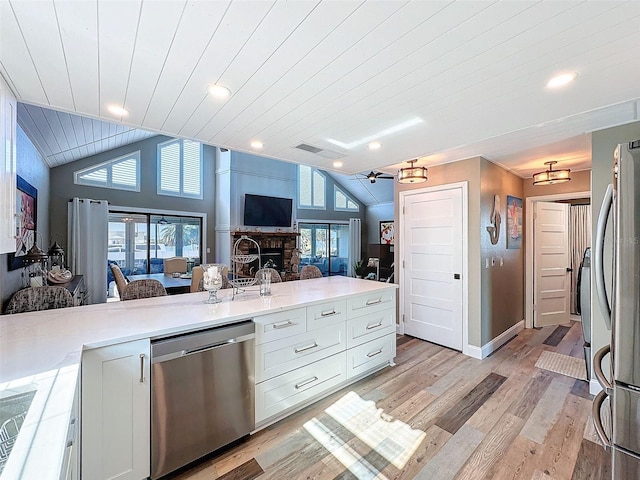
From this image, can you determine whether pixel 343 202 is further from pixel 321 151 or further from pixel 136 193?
pixel 321 151

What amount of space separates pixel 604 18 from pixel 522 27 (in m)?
0.32

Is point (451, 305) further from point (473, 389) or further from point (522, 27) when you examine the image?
point (522, 27)

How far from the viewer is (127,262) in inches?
254

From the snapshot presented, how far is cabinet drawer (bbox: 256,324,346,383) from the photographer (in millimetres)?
2055

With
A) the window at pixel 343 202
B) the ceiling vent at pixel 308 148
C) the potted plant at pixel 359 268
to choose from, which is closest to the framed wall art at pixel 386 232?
the potted plant at pixel 359 268

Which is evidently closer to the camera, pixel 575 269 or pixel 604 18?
pixel 604 18

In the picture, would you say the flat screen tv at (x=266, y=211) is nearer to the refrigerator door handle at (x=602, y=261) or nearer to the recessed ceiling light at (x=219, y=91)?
the recessed ceiling light at (x=219, y=91)

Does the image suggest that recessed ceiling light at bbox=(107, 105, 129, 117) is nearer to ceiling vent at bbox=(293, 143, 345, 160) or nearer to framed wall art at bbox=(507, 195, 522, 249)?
ceiling vent at bbox=(293, 143, 345, 160)

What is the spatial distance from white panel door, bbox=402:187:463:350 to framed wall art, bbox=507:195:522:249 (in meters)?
1.02

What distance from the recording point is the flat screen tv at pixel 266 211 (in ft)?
24.1

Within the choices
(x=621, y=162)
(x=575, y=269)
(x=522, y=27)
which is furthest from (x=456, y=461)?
(x=575, y=269)

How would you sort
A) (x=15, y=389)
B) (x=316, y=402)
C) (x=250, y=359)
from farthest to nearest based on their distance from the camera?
(x=316, y=402), (x=250, y=359), (x=15, y=389)

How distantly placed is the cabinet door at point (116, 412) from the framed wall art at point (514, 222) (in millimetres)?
4430

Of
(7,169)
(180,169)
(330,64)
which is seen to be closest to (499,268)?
(330,64)
